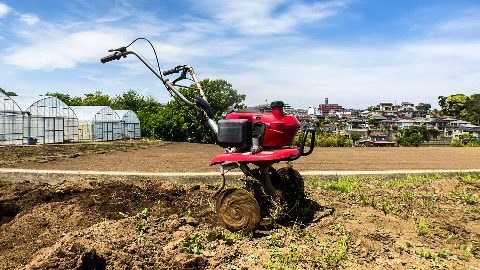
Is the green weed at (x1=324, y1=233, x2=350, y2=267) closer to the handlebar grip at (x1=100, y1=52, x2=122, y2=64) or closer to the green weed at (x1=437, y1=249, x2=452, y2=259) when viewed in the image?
the green weed at (x1=437, y1=249, x2=452, y2=259)

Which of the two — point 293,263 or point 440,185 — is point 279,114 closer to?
point 293,263

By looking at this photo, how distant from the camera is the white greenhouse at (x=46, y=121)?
36.4 m

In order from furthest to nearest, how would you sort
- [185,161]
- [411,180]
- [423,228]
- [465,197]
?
[185,161], [411,180], [465,197], [423,228]

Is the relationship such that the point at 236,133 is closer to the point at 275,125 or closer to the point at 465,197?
the point at 275,125

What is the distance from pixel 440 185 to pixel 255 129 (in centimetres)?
536

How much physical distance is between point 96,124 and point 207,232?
44488mm

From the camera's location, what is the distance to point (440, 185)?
9523mm

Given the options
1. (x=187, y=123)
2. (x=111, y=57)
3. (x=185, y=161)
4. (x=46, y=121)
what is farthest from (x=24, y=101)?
(x=111, y=57)

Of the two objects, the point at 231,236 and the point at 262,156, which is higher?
the point at 262,156

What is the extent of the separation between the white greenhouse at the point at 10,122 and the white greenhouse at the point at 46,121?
0.58m

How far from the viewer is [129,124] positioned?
5453 cm

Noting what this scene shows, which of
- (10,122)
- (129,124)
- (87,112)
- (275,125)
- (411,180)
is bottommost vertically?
(411,180)

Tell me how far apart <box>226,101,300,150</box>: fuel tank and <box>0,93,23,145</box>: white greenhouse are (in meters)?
32.3

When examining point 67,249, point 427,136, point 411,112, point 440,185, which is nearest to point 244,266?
point 67,249
